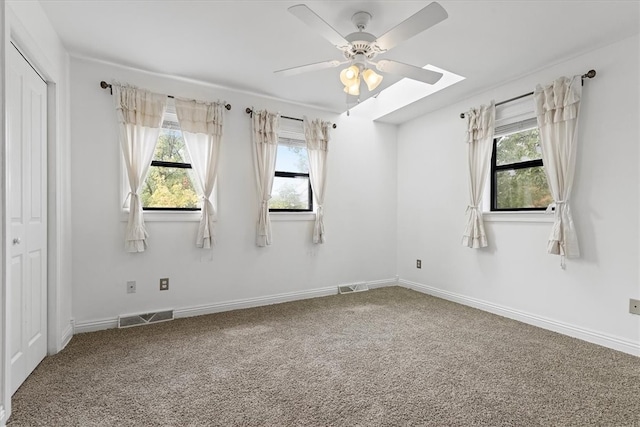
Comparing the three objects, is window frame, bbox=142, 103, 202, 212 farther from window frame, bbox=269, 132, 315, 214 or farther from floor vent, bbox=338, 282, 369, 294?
floor vent, bbox=338, 282, 369, 294

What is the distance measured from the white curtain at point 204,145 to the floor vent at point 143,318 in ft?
2.48

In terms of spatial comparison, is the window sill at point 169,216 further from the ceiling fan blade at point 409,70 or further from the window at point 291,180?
Answer: the ceiling fan blade at point 409,70

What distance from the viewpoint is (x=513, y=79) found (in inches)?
127

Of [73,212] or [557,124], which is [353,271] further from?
[73,212]

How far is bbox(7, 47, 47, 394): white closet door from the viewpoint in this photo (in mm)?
1845

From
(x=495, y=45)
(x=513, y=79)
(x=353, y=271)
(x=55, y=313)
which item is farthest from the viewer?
(x=353, y=271)

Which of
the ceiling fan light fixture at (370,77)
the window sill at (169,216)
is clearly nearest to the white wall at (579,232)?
the ceiling fan light fixture at (370,77)

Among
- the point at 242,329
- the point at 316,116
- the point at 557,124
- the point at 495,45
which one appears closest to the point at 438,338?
the point at 242,329

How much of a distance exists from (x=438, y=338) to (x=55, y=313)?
307 cm

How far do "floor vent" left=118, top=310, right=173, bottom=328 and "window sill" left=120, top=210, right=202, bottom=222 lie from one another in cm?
93

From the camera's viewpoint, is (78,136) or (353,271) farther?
(353,271)

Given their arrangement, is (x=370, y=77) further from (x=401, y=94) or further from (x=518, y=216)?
(x=518, y=216)

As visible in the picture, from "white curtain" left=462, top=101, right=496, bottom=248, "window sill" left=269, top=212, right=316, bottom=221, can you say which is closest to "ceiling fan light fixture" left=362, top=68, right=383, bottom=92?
"white curtain" left=462, top=101, right=496, bottom=248

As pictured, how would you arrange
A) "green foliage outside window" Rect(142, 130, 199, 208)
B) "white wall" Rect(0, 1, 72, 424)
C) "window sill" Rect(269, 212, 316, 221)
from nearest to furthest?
"white wall" Rect(0, 1, 72, 424) → "green foliage outside window" Rect(142, 130, 199, 208) → "window sill" Rect(269, 212, 316, 221)
